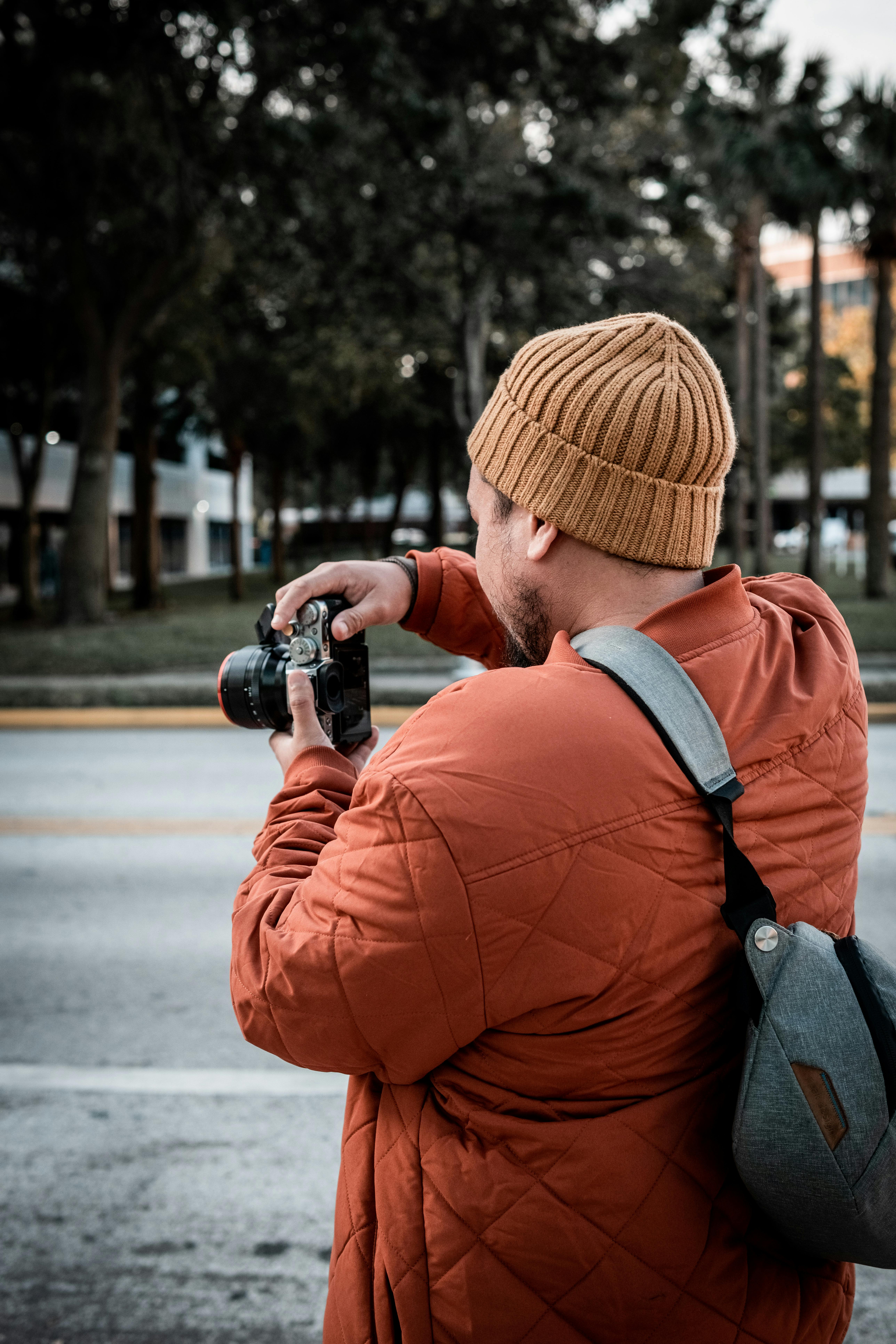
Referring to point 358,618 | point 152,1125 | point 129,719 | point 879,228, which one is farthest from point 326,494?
point 358,618

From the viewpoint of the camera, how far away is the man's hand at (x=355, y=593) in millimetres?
1698

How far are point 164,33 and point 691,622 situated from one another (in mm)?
15202

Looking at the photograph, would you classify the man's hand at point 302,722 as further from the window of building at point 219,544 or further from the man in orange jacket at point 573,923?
the window of building at point 219,544

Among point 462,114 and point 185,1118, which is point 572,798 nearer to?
point 185,1118

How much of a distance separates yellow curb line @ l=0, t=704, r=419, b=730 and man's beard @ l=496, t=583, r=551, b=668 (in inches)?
317

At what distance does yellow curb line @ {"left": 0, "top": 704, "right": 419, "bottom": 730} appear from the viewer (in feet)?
31.8

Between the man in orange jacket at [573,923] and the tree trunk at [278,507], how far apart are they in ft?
101

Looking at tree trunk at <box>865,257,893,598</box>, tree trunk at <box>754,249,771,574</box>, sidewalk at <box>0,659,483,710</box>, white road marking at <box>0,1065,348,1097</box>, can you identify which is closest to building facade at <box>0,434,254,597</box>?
sidewalk at <box>0,659,483,710</box>

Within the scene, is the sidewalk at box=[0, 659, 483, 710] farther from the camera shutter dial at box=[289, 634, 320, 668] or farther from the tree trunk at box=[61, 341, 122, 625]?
the camera shutter dial at box=[289, 634, 320, 668]

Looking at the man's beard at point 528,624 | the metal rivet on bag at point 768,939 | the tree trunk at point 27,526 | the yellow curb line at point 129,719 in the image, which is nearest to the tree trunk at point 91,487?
the tree trunk at point 27,526

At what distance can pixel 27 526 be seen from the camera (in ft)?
72.7

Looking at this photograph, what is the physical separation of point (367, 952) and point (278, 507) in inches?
1259

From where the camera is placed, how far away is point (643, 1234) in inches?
44.8

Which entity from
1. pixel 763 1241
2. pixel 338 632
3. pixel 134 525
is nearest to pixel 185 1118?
pixel 338 632
